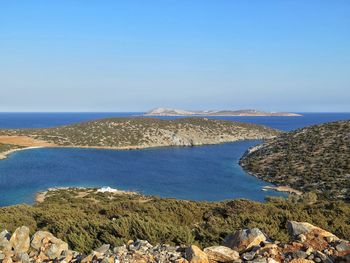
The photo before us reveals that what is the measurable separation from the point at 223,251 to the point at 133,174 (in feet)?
161

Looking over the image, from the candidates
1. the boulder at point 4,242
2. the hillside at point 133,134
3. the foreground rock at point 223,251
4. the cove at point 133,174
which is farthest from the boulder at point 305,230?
the hillside at point 133,134

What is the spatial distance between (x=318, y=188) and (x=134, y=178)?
25887mm

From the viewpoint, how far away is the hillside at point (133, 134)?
97.6 metres

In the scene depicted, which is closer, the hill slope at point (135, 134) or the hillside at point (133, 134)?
the hillside at point (133, 134)

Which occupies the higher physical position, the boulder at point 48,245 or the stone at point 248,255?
the stone at point 248,255

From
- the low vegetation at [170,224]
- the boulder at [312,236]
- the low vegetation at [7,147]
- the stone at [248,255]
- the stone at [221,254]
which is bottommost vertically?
the low vegetation at [7,147]

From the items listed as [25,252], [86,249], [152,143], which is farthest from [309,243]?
[152,143]

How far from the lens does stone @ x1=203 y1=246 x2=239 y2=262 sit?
8662 mm

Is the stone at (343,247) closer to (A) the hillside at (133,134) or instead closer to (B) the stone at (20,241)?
(B) the stone at (20,241)

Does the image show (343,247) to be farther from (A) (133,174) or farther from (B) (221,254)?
(A) (133,174)

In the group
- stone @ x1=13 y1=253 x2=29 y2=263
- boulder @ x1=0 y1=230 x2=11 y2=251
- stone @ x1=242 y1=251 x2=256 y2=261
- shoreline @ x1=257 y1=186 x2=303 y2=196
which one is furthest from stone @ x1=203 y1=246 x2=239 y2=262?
shoreline @ x1=257 y1=186 x2=303 y2=196

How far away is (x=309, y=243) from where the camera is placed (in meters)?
8.84

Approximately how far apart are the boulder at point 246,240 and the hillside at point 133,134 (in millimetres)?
87085

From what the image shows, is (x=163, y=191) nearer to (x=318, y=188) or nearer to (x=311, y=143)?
(x=318, y=188)
